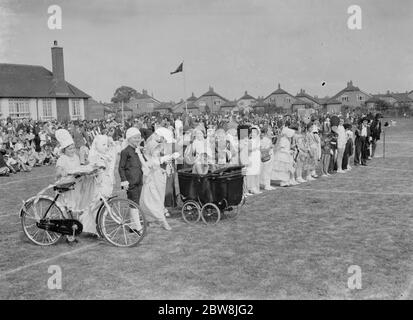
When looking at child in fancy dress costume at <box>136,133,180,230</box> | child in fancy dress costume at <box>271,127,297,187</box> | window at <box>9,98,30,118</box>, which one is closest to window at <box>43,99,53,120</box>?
window at <box>9,98,30,118</box>

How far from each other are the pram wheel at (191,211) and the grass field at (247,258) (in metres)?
0.27

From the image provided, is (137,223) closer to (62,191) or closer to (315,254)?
(62,191)

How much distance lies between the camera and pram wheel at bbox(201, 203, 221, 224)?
8.24 metres

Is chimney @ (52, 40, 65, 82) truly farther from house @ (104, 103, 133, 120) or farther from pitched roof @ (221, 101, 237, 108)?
pitched roof @ (221, 101, 237, 108)

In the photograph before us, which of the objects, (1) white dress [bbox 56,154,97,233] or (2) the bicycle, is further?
(1) white dress [bbox 56,154,97,233]

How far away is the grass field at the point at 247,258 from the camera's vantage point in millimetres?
5160

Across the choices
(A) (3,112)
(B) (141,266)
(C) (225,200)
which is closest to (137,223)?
(B) (141,266)

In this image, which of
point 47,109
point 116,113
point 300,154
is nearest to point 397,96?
point 116,113

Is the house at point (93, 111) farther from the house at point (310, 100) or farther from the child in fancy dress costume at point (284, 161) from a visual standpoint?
the house at point (310, 100)

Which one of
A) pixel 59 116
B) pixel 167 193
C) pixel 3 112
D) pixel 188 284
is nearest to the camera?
pixel 188 284

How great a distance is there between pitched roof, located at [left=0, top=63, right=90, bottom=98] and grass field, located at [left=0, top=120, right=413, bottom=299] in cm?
4434

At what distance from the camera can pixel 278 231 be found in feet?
25.1
